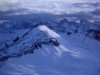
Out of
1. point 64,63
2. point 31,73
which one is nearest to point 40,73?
point 31,73

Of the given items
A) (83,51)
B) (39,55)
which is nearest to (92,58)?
(83,51)

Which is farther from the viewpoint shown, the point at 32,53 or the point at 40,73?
the point at 32,53

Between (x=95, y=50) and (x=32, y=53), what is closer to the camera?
(x=32, y=53)

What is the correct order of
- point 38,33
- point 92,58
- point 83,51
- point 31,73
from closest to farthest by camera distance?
point 31,73, point 92,58, point 83,51, point 38,33

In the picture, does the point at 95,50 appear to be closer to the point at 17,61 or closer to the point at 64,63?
the point at 64,63

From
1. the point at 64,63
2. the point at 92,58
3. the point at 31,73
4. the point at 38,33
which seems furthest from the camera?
the point at 38,33

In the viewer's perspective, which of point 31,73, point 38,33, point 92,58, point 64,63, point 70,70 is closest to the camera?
point 31,73

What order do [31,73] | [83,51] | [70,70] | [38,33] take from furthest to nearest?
1. [38,33]
2. [83,51]
3. [70,70]
4. [31,73]

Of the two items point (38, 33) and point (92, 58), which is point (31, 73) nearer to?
point (92, 58)
